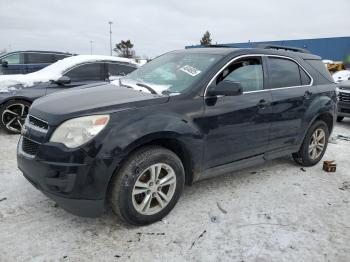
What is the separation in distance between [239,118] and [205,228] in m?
1.25

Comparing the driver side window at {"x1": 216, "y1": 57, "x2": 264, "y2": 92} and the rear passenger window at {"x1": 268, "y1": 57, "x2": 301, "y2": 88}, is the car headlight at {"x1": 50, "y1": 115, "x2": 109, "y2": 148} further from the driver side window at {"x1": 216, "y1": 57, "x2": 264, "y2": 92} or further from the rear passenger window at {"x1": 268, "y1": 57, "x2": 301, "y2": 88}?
the rear passenger window at {"x1": 268, "y1": 57, "x2": 301, "y2": 88}

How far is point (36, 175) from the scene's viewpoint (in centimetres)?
277

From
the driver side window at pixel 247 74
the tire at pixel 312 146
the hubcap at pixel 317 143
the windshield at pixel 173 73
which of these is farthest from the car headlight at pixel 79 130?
the hubcap at pixel 317 143

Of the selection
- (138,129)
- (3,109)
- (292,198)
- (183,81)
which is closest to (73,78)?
(3,109)

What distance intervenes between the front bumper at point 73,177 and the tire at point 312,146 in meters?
3.18

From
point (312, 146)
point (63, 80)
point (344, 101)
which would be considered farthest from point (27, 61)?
point (344, 101)

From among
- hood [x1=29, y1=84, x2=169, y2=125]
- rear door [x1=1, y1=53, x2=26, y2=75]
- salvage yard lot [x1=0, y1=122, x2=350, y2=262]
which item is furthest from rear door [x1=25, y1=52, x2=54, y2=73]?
hood [x1=29, y1=84, x2=169, y2=125]

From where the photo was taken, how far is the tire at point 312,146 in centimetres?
474

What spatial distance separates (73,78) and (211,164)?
4.13 meters

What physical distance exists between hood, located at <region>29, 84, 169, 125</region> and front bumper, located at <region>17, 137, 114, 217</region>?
11.8 inches

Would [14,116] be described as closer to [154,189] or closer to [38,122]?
[38,122]

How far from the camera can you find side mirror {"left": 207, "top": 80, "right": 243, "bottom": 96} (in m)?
3.25

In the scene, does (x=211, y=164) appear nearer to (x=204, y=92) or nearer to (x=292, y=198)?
(x=204, y=92)

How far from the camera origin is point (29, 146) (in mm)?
2949
